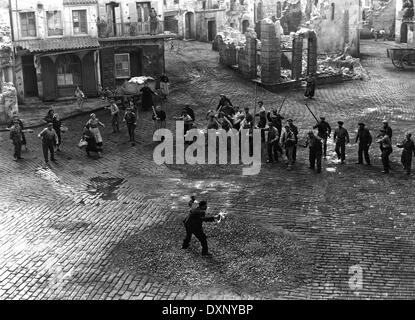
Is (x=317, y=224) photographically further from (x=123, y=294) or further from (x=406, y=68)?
(x=406, y=68)

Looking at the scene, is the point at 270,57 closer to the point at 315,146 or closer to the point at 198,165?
the point at 198,165

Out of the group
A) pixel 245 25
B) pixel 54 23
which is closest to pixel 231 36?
pixel 245 25

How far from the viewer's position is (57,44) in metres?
36.2

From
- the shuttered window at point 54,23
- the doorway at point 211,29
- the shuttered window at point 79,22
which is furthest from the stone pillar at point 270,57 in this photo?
the doorway at point 211,29

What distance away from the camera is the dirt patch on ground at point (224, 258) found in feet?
50.9

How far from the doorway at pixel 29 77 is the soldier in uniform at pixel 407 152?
21760 millimetres

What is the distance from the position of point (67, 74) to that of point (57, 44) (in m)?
1.82

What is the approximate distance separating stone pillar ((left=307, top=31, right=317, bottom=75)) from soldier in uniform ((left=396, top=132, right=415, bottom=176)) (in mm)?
17489

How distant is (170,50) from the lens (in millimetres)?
47562

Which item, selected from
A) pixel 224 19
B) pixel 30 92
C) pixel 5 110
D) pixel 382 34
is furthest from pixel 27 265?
pixel 382 34

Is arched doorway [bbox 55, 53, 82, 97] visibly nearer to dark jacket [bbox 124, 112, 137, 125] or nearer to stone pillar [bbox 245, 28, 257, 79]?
stone pillar [bbox 245, 28, 257, 79]

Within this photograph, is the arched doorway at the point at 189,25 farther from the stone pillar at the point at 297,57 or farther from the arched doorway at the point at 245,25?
the stone pillar at the point at 297,57

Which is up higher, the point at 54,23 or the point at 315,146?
the point at 54,23

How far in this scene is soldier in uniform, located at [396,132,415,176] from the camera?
22484 millimetres
